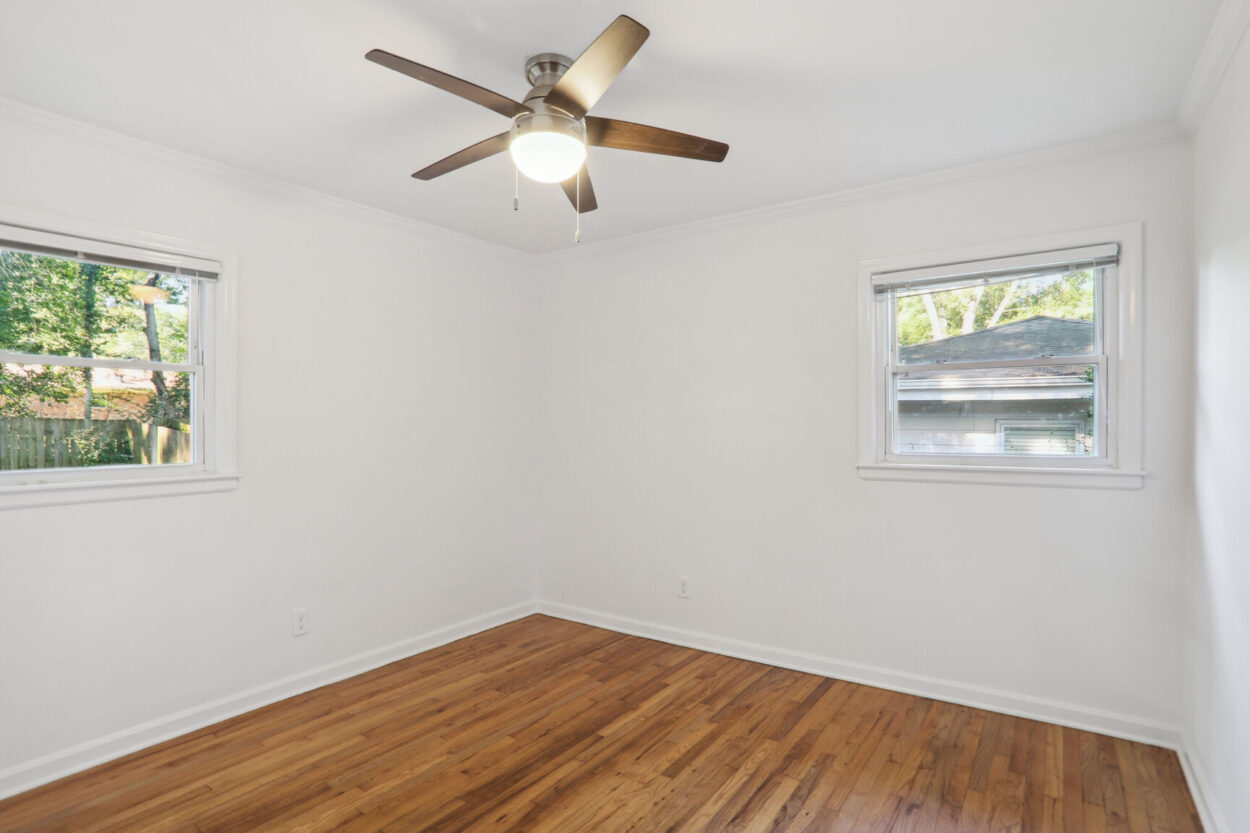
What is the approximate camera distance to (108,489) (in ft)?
9.05

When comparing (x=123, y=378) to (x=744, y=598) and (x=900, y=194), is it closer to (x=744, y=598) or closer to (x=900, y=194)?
(x=744, y=598)

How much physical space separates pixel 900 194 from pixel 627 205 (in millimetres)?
1423

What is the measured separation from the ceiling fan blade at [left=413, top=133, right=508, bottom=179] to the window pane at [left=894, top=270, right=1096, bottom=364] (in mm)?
2202

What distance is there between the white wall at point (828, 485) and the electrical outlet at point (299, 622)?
5.65 ft

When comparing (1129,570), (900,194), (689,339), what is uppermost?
(900,194)

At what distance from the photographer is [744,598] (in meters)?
3.89

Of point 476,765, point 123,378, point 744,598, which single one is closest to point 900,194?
point 744,598

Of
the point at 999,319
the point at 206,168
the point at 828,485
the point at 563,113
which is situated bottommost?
the point at 828,485

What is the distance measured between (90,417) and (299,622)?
1330mm

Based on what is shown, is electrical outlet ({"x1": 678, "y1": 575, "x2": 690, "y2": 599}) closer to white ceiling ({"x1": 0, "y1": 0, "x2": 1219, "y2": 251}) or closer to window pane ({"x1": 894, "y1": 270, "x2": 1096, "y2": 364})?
window pane ({"x1": 894, "y1": 270, "x2": 1096, "y2": 364})

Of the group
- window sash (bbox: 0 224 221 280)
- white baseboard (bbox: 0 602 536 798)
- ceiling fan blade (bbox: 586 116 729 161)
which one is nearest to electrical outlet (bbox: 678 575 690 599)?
white baseboard (bbox: 0 602 536 798)

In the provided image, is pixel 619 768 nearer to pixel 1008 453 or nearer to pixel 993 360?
pixel 1008 453

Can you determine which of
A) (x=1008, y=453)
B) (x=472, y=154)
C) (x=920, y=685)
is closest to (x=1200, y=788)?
(x=920, y=685)

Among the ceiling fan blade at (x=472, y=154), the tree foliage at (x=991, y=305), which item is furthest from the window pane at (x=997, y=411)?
the ceiling fan blade at (x=472, y=154)
